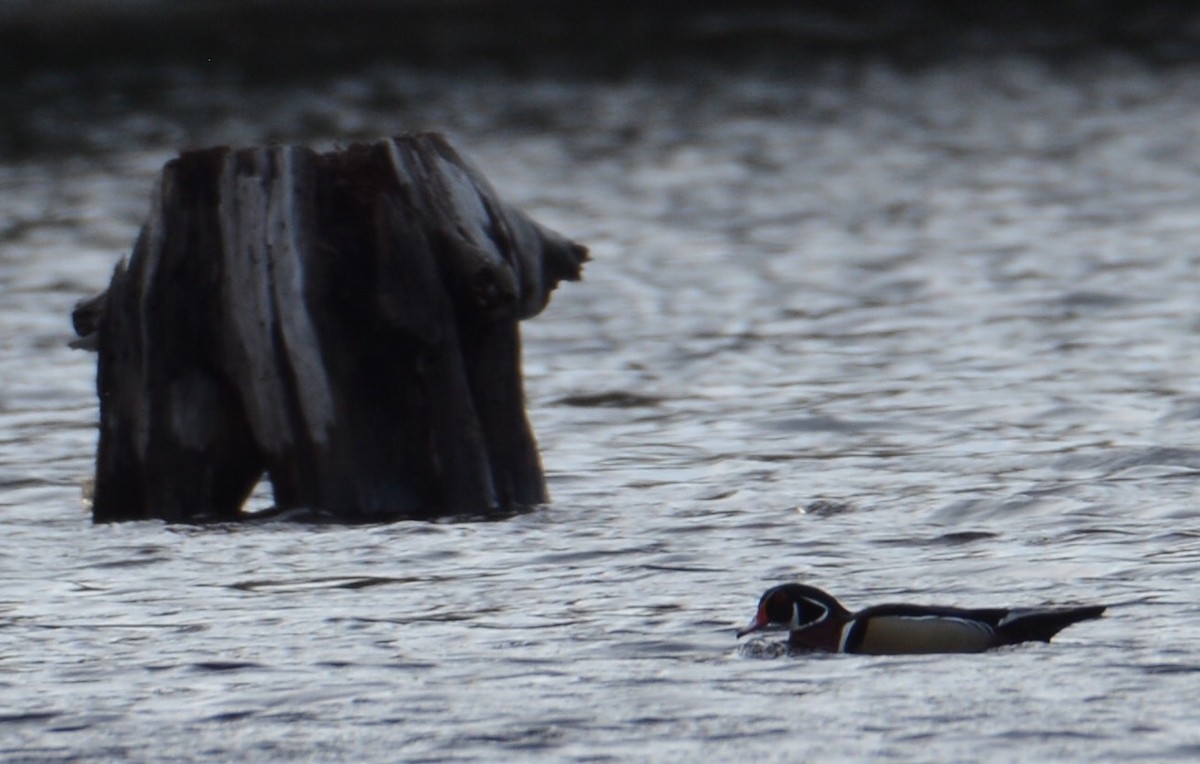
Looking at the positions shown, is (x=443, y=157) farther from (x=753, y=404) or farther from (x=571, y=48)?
(x=571, y=48)

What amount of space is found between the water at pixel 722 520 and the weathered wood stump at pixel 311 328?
30 cm

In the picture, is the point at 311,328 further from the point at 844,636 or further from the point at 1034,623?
the point at 1034,623

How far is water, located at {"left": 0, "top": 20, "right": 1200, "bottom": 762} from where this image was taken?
8.14m

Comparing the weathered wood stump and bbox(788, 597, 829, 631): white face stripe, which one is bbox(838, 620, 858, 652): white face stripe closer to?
bbox(788, 597, 829, 631): white face stripe

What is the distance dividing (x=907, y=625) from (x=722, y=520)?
10.8ft

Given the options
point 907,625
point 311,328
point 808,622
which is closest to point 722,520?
point 311,328

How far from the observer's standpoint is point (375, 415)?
11562 mm

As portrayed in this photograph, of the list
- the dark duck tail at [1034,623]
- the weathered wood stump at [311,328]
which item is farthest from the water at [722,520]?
the weathered wood stump at [311,328]

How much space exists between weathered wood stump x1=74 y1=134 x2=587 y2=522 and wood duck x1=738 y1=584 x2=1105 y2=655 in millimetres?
2911

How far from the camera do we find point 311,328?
448 inches

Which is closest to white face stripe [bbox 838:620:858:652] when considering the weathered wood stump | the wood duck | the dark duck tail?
the wood duck

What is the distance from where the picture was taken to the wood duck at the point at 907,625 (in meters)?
8.73

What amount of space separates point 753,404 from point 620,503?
3121 millimetres

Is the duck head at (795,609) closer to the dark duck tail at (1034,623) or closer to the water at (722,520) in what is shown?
the water at (722,520)
